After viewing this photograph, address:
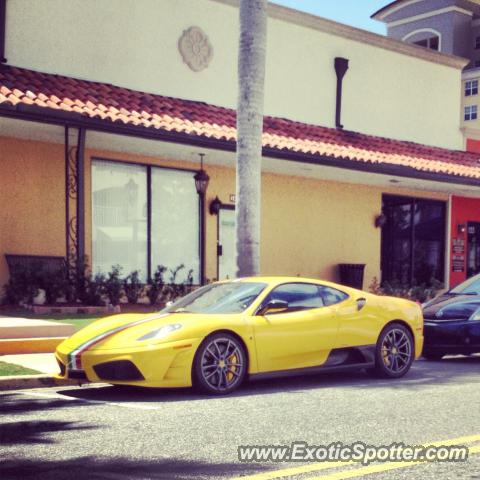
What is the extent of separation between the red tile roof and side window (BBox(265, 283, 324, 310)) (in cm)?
593

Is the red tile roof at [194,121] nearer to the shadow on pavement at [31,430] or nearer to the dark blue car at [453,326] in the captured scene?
the dark blue car at [453,326]

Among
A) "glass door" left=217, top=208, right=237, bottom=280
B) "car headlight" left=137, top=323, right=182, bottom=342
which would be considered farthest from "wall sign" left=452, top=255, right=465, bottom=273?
"car headlight" left=137, top=323, right=182, bottom=342

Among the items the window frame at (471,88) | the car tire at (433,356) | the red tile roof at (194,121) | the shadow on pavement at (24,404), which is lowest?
the car tire at (433,356)

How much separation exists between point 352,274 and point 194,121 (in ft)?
20.1

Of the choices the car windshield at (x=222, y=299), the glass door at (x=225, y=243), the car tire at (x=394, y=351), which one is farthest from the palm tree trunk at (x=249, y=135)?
the glass door at (x=225, y=243)

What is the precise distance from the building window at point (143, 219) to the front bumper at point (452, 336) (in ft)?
23.2

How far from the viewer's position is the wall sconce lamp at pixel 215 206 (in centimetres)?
1706

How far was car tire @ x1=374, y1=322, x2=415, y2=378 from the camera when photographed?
9008mm

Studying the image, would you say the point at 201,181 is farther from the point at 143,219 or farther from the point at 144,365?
the point at 144,365

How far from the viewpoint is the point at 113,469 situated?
16.1 feet

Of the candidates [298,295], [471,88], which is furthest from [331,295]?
[471,88]

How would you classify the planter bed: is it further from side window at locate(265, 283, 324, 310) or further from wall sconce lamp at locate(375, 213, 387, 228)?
wall sconce lamp at locate(375, 213, 387, 228)

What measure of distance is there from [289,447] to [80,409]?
2298mm

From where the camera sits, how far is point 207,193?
17047 millimetres
